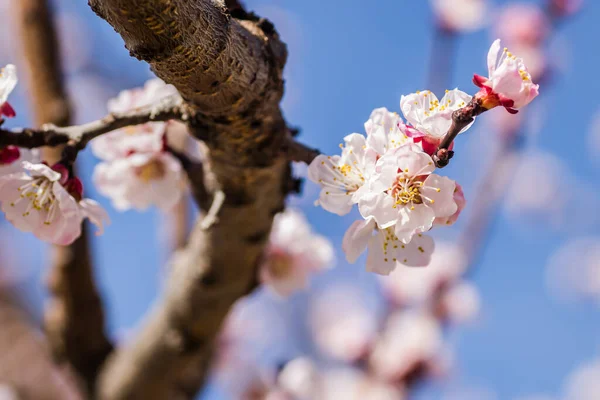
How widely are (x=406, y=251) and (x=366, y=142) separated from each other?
18cm

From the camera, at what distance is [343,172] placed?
0.76m

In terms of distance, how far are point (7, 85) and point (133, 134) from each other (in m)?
0.24

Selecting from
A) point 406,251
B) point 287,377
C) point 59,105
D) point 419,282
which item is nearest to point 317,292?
point 419,282

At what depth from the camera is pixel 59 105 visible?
1.46 meters

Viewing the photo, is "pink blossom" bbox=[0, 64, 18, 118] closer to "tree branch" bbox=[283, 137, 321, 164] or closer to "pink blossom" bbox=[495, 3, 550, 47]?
"tree branch" bbox=[283, 137, 321, 164]

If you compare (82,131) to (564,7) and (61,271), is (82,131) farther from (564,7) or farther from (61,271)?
(564,7)

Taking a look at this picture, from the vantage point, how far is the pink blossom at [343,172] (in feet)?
2.36

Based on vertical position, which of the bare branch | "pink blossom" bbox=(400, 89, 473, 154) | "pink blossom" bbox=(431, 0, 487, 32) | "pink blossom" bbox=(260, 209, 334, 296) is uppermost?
"pink blossom" bbox=(431, 0, 487, 32)

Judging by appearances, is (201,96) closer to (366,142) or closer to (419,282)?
(366,142)

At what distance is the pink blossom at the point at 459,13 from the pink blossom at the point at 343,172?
1540 mm

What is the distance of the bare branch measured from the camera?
790 mm

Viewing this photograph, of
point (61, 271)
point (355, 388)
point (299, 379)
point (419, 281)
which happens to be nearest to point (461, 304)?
point (419, 281)

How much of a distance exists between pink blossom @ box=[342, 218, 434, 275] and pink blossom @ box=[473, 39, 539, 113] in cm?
22

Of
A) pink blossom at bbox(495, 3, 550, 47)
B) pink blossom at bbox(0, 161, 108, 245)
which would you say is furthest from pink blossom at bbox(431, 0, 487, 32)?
pink blossom at bbox(0, 161, 108, 245)
